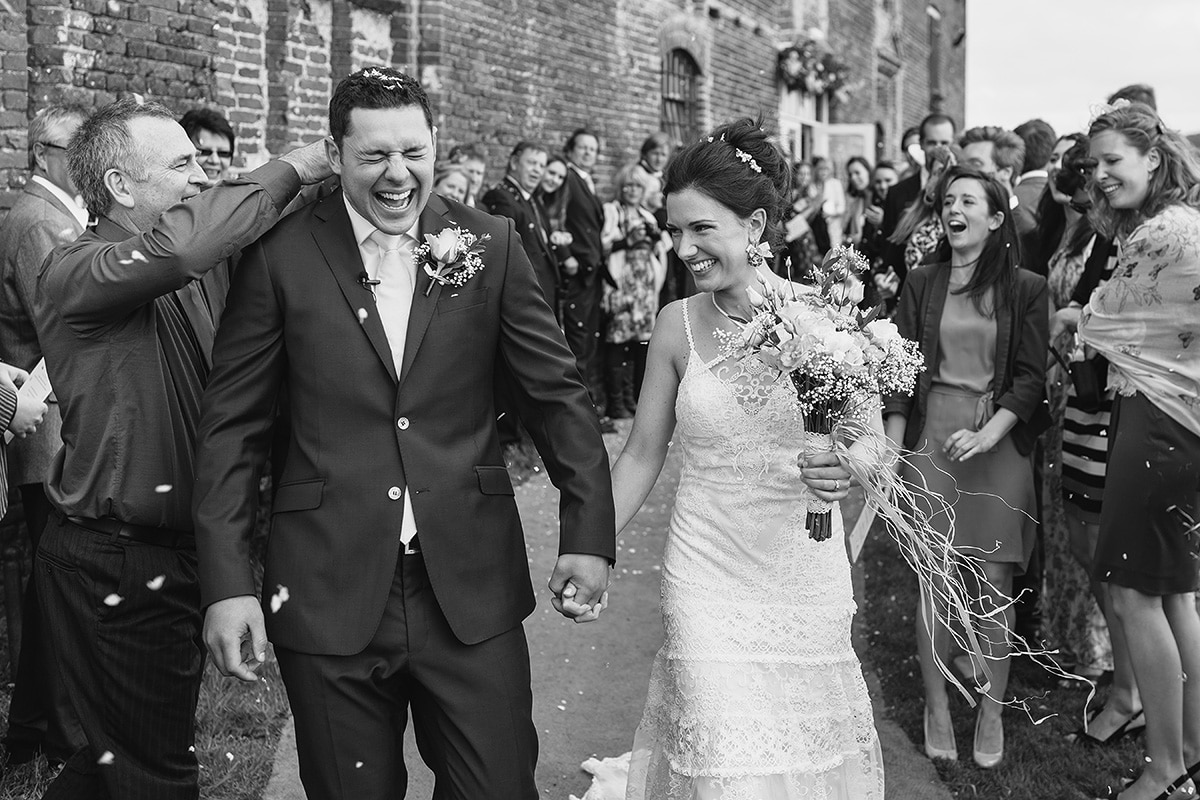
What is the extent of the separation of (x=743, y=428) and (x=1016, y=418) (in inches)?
65.9

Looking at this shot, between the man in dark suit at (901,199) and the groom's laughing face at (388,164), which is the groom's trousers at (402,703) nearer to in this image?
the groom's laughing face at (388,164)

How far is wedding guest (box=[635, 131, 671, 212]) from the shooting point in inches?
456

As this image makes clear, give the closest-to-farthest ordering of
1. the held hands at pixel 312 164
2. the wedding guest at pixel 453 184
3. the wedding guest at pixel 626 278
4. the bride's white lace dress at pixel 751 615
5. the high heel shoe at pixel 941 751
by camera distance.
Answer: the held hands at pixel 312 164
the bride's white lace dress at pixel 751 615
the high heel shoe at pixel 941 751
the wedding guest at pixel 453 184
the wedding guest at pixel 626 278

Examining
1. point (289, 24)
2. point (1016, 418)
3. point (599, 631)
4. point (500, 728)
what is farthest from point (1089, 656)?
point (289, 24)

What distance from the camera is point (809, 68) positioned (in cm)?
2017

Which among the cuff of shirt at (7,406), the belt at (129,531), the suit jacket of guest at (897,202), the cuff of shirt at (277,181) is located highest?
the suit jacket of guest at (897,202)

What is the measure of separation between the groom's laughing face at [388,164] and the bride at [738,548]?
902 mm

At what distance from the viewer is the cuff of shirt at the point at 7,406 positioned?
399 centimetres

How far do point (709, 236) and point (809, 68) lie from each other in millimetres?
17557

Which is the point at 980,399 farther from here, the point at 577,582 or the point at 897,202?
the point at 897,202

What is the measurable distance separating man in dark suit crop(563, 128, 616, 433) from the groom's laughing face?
7.34 metres

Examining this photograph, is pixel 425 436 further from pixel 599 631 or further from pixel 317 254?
pixel 599 631

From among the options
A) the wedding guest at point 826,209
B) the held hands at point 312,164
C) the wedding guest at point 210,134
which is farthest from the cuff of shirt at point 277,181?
the wedding guest at point 826,209

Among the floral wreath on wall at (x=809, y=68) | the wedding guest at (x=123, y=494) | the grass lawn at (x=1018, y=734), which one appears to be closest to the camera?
the wedding guest at (x=123, y=494)
